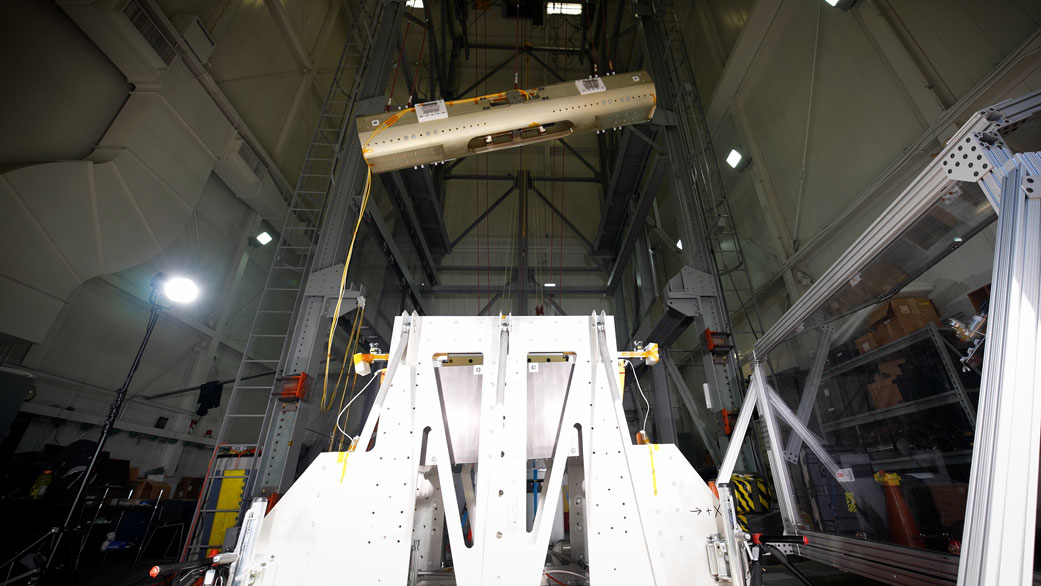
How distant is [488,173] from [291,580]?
11.2m

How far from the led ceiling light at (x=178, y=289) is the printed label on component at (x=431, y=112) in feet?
8.85

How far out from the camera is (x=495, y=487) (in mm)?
1844

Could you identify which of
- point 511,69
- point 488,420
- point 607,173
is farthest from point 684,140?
point 511,69

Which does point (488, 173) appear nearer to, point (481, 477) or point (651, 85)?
point (651, 85)

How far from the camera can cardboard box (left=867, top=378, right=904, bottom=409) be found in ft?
7.80

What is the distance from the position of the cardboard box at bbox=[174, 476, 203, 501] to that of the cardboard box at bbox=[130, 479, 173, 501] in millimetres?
353

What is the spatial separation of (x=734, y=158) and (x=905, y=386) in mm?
6155

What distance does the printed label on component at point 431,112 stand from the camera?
3.81m

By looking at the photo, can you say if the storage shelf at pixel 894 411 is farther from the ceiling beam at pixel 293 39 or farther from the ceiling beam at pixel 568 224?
the ceiling beam at pixel 293 39

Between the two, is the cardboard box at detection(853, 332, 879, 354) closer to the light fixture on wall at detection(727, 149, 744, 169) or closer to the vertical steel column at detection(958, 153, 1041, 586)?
the vertical steel column at detection(958, 153, 1041, 586)

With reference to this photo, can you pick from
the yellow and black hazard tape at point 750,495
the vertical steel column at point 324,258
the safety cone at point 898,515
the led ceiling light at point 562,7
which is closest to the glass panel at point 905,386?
the safety cone at point 898,515

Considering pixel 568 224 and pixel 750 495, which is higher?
pixel 568 224

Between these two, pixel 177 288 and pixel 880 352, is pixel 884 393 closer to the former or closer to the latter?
pixel 880 352

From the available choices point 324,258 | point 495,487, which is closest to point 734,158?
point 324,258
